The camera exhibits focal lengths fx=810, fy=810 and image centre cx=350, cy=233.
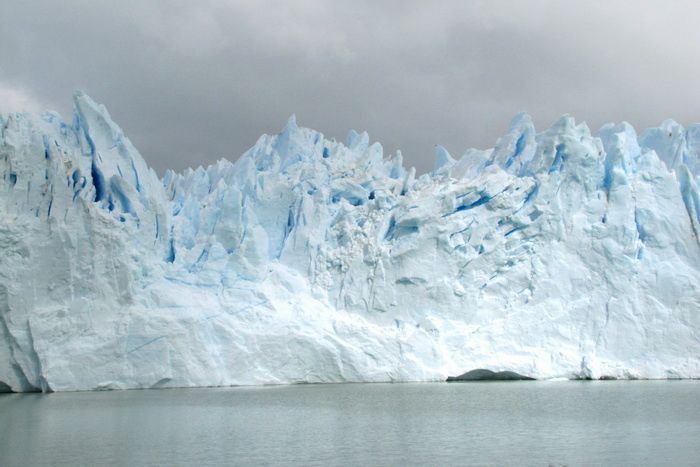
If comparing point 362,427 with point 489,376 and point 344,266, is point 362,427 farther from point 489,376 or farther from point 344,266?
point 344,266

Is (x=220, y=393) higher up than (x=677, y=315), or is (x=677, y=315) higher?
(x=677, y=315)

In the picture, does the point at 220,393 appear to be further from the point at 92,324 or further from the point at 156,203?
the point at 156,203

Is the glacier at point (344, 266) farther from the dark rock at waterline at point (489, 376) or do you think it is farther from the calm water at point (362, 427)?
the calm water at point (362, 427)

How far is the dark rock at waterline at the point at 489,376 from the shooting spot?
2008 cm

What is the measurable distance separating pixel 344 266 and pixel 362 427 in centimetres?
920

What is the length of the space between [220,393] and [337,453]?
8417 mm

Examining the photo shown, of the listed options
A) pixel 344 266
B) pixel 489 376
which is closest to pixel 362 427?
pixel 489 376

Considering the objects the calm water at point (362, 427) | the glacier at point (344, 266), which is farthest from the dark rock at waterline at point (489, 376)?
the calm water at point (362, 427)

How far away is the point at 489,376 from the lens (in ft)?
67.3

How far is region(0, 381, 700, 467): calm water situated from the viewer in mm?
9898

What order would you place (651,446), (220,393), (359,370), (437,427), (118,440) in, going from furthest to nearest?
(359,370), (220,393), (437,427), (118,440), (651,446)

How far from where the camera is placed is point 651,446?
10203 mm

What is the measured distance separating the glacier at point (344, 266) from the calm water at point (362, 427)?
1.55 meters

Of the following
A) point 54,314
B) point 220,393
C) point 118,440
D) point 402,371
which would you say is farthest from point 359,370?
point 118,440
